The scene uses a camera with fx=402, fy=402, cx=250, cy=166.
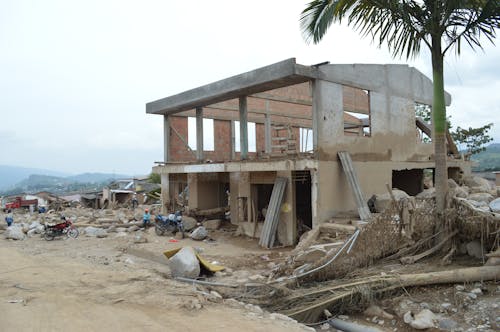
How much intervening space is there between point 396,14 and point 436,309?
5.33 meters

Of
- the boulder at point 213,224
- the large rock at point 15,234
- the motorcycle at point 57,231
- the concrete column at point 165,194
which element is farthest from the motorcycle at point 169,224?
the large rock at point 15,234

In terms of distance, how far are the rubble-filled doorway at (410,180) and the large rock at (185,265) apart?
41.7 ft

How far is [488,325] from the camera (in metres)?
5.82

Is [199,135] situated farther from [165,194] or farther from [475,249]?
[475,249]

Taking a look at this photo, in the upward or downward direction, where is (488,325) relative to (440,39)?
downward

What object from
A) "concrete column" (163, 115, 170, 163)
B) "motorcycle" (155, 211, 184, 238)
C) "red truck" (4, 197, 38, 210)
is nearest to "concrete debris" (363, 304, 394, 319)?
"motorcycle" (155, 211, 184, 238)

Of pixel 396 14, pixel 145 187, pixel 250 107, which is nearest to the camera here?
pixel 396 14

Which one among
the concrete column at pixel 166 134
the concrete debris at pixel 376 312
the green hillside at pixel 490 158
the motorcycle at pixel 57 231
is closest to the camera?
the concrete debris at pixel 376 312

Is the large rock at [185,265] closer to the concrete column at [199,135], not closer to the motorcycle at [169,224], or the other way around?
the motorcycle at [169,224]

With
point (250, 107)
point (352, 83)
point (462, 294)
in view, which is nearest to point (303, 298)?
point (462, 294)

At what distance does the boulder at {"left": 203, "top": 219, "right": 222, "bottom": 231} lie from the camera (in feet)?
55.4

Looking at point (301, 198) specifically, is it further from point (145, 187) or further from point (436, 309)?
point (145, 187)

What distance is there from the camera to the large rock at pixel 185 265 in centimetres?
880

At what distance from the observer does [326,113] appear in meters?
12.7
